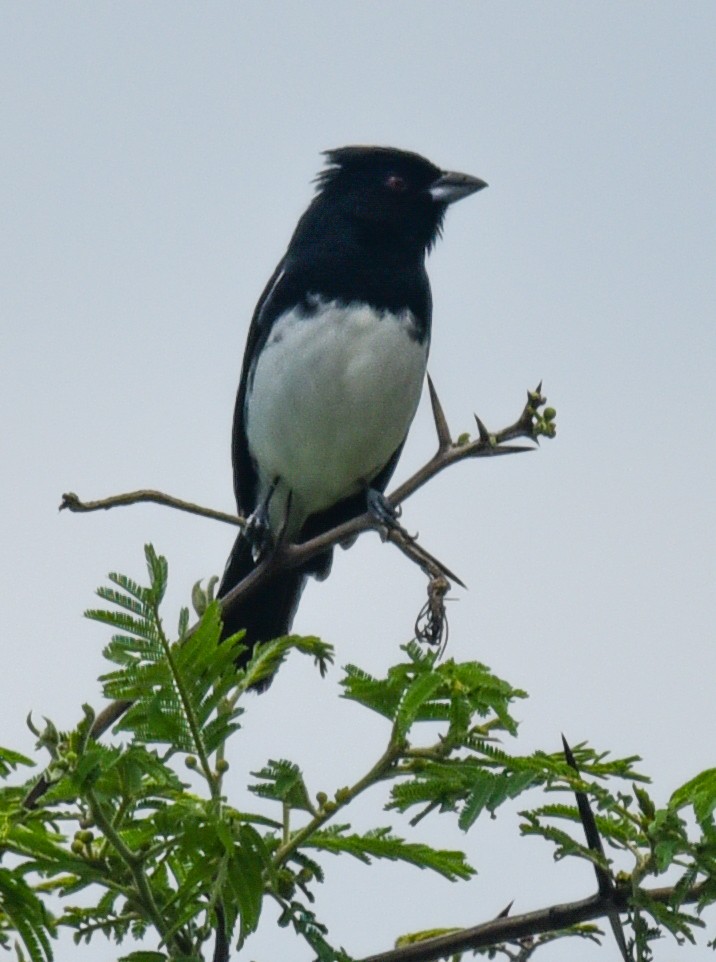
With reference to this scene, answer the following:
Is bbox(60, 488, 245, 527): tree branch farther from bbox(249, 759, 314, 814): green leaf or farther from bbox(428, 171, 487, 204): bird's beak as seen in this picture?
bbox(428, 171, 487, 204): bird's beak

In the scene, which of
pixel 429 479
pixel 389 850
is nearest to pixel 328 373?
pixel 429 479

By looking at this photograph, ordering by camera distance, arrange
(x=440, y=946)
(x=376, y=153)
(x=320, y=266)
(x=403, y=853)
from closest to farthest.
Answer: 1. (x=440, y=946)
2. (x=403, y=853)
3. (x=320, y=266)
4. (x=376, y=153)

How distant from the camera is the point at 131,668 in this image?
8.75ft

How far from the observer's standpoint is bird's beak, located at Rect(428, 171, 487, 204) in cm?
752

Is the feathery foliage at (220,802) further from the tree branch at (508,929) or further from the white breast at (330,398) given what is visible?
the white breast at (330,398)

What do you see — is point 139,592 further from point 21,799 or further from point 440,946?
point 440,946

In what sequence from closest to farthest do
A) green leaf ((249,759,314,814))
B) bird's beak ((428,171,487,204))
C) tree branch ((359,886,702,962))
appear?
1. tree branch ((359,886,702,962))
2. green leaf ((249,759,314,814))
3. bird's beak ((428,171,487,204))

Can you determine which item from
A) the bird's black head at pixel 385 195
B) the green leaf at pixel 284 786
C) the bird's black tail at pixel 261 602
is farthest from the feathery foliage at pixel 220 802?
the bird's black head at pixel 385 195

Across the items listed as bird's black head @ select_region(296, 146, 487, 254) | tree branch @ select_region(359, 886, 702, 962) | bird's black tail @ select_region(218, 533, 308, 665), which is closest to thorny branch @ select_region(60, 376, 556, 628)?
tree branch @ select_region(359, 886, 702, 962)

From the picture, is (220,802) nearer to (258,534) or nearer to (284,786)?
(284,786)

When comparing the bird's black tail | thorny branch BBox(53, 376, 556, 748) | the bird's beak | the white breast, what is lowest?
thorny branch BBox(53, 376, 556, 748)

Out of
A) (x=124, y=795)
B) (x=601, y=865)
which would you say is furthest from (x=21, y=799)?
(x=601, y=865)

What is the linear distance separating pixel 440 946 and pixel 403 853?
A: 60 cm

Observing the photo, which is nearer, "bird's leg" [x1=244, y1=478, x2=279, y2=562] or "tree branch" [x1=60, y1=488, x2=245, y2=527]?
"tree branch" [x1=60, y1=488, x2=245, y2=527]
